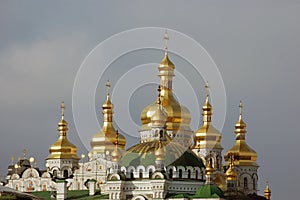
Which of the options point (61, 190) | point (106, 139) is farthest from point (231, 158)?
point (61, 190)

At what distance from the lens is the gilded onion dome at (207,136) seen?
250ft

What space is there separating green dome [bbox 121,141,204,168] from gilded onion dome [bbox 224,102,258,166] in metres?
11.2

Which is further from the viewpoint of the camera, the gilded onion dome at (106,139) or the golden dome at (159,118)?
the gilded onion dome at (106,139)

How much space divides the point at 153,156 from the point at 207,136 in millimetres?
10382

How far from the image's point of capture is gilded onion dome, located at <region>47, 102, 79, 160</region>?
79.6 metres

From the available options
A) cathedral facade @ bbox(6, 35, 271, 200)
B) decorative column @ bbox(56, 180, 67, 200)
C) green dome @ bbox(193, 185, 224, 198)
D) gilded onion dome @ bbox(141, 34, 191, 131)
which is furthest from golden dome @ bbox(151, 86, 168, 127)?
decorative column @ bbox(56, 180, 67, 200)

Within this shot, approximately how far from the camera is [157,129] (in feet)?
224

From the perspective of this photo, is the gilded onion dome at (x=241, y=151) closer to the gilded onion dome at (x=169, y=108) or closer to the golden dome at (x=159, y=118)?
the gilded onion dome at (x=169, y=108)

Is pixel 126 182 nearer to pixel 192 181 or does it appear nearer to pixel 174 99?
pixel 192 181

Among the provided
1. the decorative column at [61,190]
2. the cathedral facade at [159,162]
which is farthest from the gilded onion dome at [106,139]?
the decorative column at [61,190]

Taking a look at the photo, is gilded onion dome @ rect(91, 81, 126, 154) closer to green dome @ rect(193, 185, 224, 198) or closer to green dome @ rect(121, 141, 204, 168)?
green dome @ rect(121, 141, 204, 168)

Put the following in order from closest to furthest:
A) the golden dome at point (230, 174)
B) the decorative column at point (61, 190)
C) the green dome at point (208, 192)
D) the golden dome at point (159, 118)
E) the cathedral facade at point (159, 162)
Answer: the green dome at point (208, 192) < the cathedral facade at point (159, 162) < the golden dome at point (159, 118) < the decorative column at point (61, 190) < the golden dome at point (230, 174)

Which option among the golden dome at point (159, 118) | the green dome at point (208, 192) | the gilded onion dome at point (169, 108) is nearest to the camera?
the green dome at point (208, 192)

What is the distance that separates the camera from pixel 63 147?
79750mm
